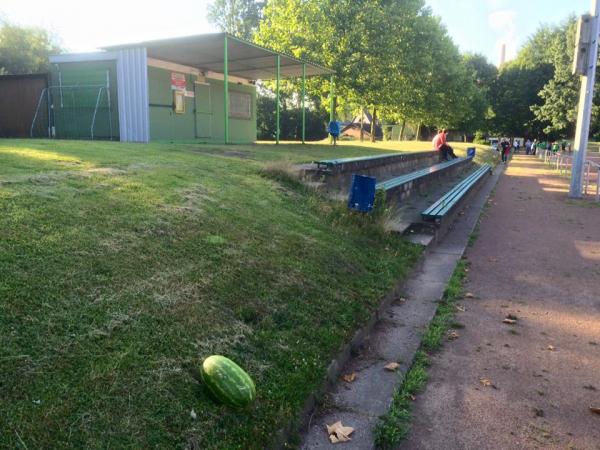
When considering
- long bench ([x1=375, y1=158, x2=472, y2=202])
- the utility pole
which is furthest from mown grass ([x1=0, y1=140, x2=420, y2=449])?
the utility pole

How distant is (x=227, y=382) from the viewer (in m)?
2.74

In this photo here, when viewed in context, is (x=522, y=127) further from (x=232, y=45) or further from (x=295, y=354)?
(x=295, y=354)

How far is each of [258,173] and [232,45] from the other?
7.80 m

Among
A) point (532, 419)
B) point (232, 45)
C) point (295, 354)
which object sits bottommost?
point (532, 419)

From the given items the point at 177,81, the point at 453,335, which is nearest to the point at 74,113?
the point at 177,81

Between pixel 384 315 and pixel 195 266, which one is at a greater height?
pixel 195 266

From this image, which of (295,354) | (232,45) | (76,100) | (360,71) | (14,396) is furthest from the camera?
(360,71)

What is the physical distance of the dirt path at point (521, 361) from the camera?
121 inches

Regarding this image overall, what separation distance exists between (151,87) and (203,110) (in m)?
2.97

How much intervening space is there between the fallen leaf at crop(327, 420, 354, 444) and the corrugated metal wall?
12911 millimetres

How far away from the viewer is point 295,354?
346cm

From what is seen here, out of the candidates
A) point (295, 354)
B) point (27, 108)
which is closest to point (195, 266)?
point (295, 354)

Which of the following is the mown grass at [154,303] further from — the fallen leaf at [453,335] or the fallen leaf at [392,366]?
the fallen leaf at [453,335]

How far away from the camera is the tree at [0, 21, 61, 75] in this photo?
37406mm
